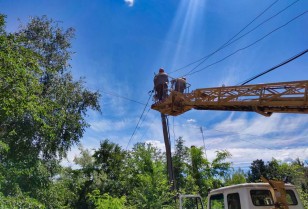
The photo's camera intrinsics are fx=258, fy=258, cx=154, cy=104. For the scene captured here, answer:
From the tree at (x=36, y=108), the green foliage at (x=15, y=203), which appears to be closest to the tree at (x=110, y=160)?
the tree at (x=36, y=108)

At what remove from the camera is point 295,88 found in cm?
755

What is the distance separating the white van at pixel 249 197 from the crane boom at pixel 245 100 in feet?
8.06

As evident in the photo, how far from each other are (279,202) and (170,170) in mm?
14320

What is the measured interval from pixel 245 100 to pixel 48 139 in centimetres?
1379

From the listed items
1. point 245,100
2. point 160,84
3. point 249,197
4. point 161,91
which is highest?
point 160,84

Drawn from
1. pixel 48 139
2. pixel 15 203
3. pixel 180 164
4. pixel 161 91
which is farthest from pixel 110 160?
pixel 15 203

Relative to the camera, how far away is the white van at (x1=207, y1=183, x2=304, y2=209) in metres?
6.39

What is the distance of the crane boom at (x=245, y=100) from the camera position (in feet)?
24.6

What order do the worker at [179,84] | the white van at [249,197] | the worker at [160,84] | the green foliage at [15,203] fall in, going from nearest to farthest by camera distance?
the white van at [249,197]
the green foliage at [15,203]
the worker at [179,84]
the worker at [160,84]

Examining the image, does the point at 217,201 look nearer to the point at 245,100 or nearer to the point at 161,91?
the point at 245,100

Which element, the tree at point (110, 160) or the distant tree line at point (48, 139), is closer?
the distant tree line at point (48, 139)

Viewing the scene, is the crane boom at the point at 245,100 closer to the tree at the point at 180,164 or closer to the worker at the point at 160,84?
the worker at the point at 160,84

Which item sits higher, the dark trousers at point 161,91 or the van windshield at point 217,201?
the dark trousers at point 161,91

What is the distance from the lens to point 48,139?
17.7 metres
